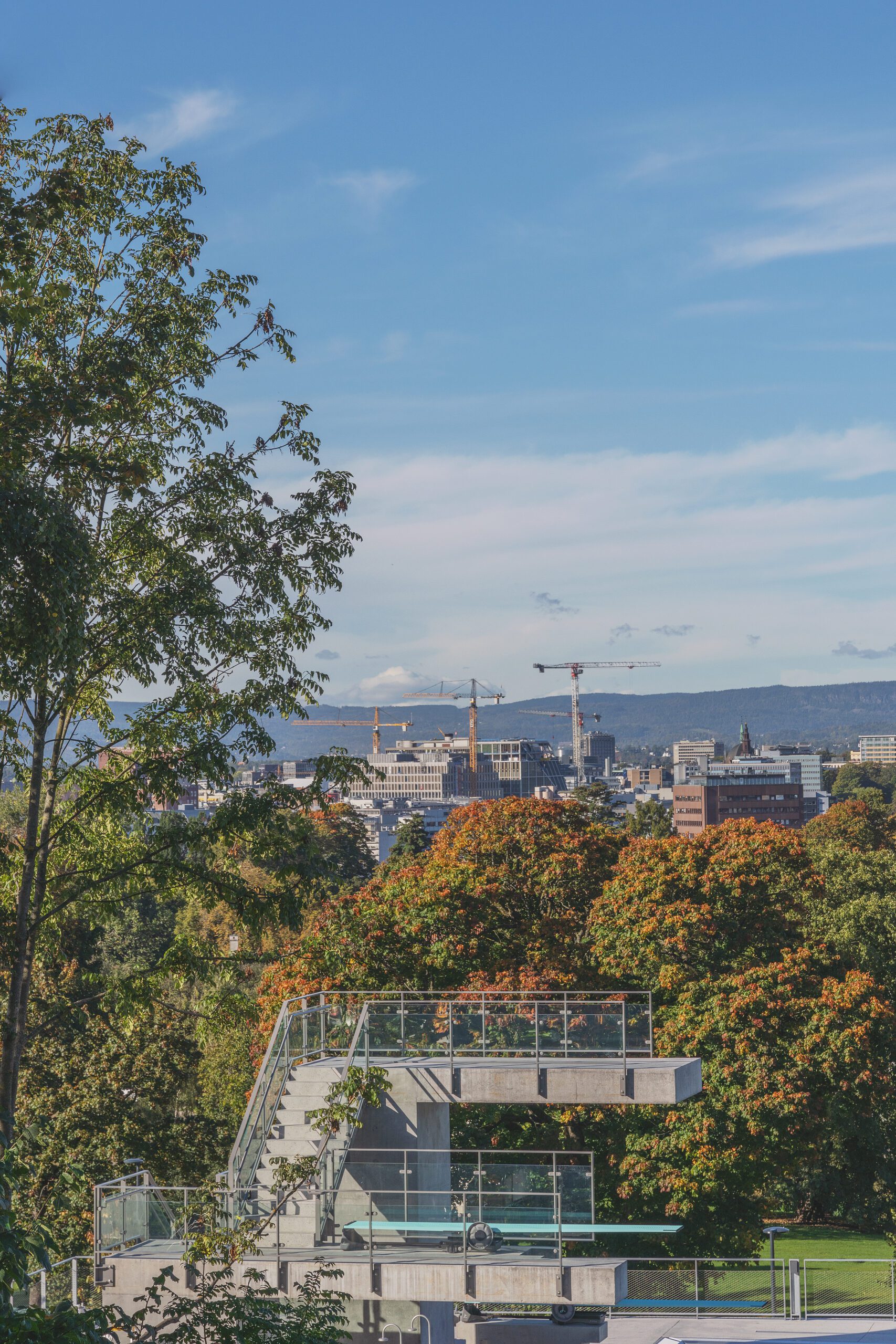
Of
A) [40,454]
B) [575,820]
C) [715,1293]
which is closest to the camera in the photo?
[40,454]

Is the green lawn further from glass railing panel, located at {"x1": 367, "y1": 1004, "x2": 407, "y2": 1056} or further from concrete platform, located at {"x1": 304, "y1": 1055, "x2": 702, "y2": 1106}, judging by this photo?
glass railing panel, located at {"x1": 367, "y1": 1004, "x2": 407, "y2": 1056}

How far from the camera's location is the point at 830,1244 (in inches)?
1433

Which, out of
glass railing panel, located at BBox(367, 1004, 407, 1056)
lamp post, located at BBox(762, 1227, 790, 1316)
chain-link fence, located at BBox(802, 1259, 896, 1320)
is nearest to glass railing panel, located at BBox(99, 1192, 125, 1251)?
glass railing panel, located at BBox(367, 1004, 407, 1056)

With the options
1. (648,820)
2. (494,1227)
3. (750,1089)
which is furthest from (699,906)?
(648,820)

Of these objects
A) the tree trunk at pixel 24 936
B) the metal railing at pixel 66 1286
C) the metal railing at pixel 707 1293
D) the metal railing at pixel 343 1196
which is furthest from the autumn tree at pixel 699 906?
the tree trunk at pixel 24 936

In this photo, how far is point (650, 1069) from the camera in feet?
68.7

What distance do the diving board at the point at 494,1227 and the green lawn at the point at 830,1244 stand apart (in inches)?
703

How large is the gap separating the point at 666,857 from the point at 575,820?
4.21 metres

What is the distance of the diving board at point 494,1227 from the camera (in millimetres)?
18500

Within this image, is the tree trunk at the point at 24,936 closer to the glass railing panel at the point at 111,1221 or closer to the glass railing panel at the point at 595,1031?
the glass railing panel at the point at 111,1221

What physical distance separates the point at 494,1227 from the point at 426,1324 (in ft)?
7.09

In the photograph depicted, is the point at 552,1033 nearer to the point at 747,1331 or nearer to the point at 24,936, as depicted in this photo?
the point at 747,1331

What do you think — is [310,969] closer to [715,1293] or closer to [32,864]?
[715,1293]

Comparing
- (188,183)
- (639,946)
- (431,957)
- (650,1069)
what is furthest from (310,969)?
(188,183)
